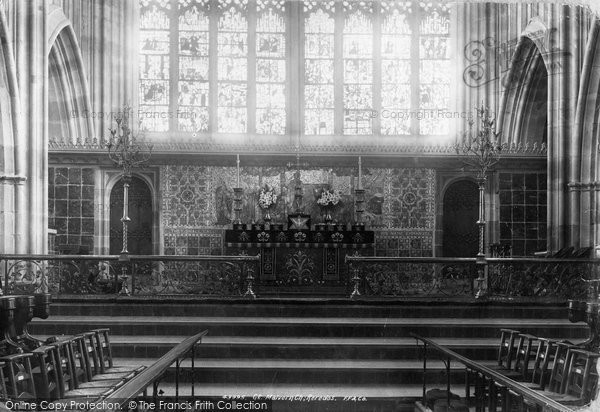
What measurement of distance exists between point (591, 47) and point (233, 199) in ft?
28.1

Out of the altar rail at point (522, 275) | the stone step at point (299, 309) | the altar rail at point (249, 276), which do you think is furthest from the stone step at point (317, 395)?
the altar rail at point (522, 275)

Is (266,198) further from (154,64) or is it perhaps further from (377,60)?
(377,60)

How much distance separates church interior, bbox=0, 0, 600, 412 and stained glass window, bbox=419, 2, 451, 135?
54 mm

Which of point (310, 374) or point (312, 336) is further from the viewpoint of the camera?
point (312, 336)

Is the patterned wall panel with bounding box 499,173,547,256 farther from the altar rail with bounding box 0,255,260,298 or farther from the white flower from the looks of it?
the altar rail with bounding box 0,255,260,298

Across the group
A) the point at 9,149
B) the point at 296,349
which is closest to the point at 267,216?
the point at 9,149

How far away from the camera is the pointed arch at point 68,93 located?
18.0 meters

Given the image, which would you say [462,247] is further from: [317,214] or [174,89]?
[174,89]

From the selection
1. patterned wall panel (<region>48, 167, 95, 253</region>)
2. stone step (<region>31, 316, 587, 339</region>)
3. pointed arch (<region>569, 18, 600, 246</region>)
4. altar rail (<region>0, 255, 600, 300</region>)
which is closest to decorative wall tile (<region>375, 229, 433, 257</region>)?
altar rail (<region>0, 255, 600, 300</region>)

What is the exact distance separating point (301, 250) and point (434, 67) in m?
7.25

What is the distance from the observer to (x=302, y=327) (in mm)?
10570

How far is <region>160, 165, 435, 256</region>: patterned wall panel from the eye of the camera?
18.2m

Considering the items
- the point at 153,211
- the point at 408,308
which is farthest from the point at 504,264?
the point at 153,211

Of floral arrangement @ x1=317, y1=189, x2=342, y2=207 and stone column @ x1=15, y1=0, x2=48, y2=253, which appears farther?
floral arrangement @ x1=317, y1=189, x2=342, y2=207
